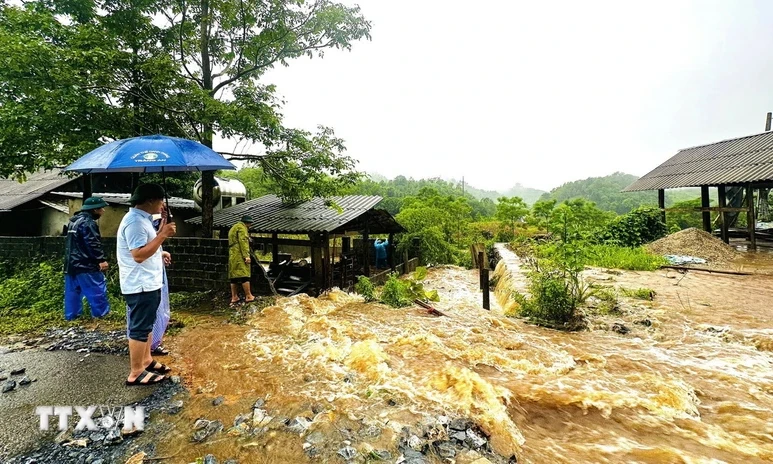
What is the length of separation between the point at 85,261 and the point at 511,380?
6.21m

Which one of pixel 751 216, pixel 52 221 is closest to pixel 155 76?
pixel 52 221

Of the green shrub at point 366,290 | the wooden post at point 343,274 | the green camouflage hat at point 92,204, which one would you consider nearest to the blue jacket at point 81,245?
the green camouflage hat at point 92,204

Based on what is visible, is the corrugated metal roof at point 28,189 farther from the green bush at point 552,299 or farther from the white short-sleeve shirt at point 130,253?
the green bush at point 552,299

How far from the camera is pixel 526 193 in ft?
485

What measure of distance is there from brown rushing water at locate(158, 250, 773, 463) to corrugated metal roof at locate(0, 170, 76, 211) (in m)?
14.1

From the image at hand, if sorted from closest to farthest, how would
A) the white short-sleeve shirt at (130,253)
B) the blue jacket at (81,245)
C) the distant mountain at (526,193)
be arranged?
the white short-sleeve shirt at (130,253) < the blue jacket at (81,245) < the distant mountain at (526,193)

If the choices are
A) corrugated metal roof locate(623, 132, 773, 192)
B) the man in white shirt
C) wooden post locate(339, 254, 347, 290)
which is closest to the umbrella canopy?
the man in white shirt

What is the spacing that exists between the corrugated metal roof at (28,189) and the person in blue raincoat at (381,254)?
12.6 m

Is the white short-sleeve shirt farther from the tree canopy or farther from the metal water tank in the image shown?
the metal water tank

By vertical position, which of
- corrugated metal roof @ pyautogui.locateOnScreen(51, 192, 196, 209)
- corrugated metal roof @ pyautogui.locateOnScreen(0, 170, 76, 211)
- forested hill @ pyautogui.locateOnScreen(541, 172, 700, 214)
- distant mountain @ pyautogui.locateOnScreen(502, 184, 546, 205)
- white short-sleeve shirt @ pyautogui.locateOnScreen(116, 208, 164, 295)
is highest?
distant mountain @ pyautogui.locateOnScreen(502, 184, 546, 205)

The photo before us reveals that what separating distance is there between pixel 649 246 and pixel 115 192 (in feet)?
75.5

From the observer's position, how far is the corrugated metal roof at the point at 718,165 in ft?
44.7

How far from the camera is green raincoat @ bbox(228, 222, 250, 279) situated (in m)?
7.35

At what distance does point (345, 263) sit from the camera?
12188 mm
